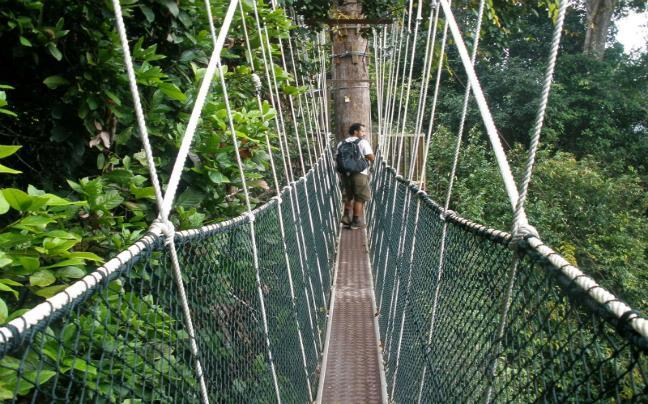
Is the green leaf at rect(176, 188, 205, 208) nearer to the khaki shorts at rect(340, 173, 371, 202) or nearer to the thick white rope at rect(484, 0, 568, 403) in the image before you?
the thick white rope at rect(484, 0, 568, 403)

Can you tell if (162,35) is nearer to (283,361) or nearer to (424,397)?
(283,361)

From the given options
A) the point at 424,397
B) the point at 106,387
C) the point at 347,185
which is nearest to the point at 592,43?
the point at 347,185

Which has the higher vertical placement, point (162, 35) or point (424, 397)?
point (162, 35)

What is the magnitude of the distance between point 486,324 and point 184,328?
57 centimetres

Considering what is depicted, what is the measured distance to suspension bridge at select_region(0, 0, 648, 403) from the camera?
633mm

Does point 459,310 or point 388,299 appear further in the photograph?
point 388,299

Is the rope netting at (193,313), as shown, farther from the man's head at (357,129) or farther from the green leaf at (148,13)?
the man's head at (357,129)

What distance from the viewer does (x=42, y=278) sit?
816 millimetres

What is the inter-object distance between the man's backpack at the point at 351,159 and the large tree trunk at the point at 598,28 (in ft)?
Answer: 30.2

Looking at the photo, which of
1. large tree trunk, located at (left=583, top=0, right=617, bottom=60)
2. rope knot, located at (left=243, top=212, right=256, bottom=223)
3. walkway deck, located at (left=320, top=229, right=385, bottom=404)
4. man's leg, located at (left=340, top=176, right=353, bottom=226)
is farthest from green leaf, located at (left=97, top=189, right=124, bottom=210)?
large tree trunk, located at (left=583, top=0, right=617, bottom=60)

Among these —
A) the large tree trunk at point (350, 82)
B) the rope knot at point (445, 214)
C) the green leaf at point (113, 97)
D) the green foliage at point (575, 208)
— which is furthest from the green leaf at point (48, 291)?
the green foliage at point (575, 208)

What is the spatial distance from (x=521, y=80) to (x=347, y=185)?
7817 millimetres

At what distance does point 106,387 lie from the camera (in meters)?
0.88

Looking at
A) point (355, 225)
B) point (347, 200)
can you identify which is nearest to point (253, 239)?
point (347, 200)
